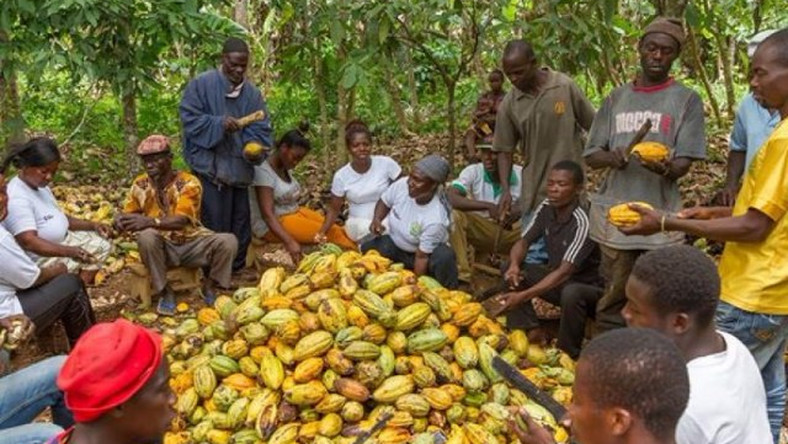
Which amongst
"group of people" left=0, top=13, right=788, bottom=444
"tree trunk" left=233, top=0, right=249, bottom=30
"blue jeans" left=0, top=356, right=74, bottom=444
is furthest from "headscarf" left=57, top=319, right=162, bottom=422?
"tree trunk" left=233, top=0, right=249, bottom=30

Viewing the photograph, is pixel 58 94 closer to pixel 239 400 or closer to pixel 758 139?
pixel 239 400

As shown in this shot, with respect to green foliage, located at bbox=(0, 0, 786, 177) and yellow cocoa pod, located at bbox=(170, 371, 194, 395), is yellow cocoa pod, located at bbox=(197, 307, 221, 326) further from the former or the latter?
green foliage, located at bbox=(0, 0, 786, 177)

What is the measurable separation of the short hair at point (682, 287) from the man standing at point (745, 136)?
1.85 meters

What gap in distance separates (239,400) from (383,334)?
2.34ft

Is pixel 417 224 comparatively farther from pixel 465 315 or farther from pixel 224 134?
pixel 224 134

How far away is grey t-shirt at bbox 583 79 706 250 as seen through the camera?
3930 millimetres

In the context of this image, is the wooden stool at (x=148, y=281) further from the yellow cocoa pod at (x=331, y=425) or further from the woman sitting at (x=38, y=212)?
the yellow cocoa pod at (x=331, y=425)

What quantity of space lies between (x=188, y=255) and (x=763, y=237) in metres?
3.74

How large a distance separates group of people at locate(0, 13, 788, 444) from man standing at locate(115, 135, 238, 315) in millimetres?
13

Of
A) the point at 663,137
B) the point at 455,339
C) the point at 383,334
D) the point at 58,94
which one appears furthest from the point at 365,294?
the point at 58,94

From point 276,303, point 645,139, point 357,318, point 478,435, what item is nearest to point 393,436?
point 478,435

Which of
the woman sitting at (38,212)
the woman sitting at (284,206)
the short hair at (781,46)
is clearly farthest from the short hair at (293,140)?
the short hair at (781,46)

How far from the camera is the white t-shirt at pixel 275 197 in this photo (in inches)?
234

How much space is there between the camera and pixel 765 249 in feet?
8.91
